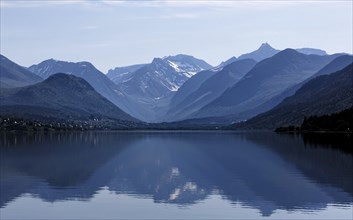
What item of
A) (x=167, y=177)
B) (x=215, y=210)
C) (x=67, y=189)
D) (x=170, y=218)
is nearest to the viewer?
(x=170, y=218)

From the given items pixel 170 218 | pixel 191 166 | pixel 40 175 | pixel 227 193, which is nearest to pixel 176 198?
pixel 227 193

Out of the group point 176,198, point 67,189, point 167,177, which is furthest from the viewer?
point 167,177

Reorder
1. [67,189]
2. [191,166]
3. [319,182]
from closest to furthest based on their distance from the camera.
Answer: [67,189] → [319,182] → [191,166]

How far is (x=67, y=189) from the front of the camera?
3292 inches

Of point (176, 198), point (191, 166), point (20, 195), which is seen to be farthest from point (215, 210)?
point (191, 166)

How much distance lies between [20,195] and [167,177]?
30.4 meters

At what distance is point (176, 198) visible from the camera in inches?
2960

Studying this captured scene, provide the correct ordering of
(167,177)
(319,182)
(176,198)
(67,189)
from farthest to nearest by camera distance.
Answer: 1. (167,177)
2. (319,182)
3. (67,189)
4. (176,198)

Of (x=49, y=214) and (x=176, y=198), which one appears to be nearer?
(x=49, y=214)

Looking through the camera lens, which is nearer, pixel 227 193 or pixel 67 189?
pixel 227 193

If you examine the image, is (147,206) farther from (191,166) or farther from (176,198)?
(191,166)

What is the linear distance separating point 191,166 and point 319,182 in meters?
37.2

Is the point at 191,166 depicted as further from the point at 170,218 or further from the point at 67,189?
the point at 170,218

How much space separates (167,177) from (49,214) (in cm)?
3953
